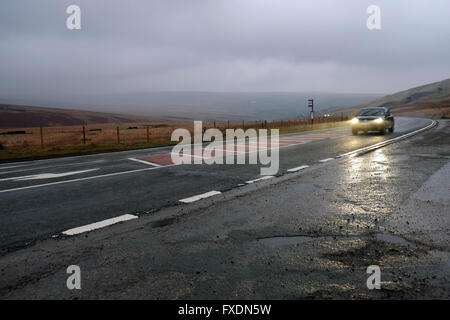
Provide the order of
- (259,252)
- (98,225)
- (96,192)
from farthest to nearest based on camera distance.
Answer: (96,192) < (98,225) < (259,252)

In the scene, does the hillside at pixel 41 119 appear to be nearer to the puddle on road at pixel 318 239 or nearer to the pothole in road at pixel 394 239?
the puddle on road at pixel 318 239

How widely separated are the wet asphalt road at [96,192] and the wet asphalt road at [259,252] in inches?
27.0

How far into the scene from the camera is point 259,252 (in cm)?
391

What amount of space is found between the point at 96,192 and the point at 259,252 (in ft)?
14.8

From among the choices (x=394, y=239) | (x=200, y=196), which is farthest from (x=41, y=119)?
(x=394, y=239)

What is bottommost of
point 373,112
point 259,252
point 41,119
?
point 259,252

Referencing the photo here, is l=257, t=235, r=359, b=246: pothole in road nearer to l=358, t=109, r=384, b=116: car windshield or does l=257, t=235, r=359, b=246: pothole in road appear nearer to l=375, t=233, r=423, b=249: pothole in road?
l=375, t=233, r=423, b=249: pothole in road

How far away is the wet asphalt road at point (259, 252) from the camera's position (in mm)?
3113

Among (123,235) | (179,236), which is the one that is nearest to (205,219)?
(179,236)

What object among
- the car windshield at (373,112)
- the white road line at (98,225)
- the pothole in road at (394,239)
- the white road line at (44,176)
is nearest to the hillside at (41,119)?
the car windshield at (373,112)

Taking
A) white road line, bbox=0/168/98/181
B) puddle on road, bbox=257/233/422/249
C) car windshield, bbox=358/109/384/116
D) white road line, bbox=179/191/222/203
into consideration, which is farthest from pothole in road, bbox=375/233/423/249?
car windshield, bbox=358/109/384/116

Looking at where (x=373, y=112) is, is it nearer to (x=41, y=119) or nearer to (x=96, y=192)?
(x=96, y=192)

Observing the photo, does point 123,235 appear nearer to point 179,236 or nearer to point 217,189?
point 179,236
